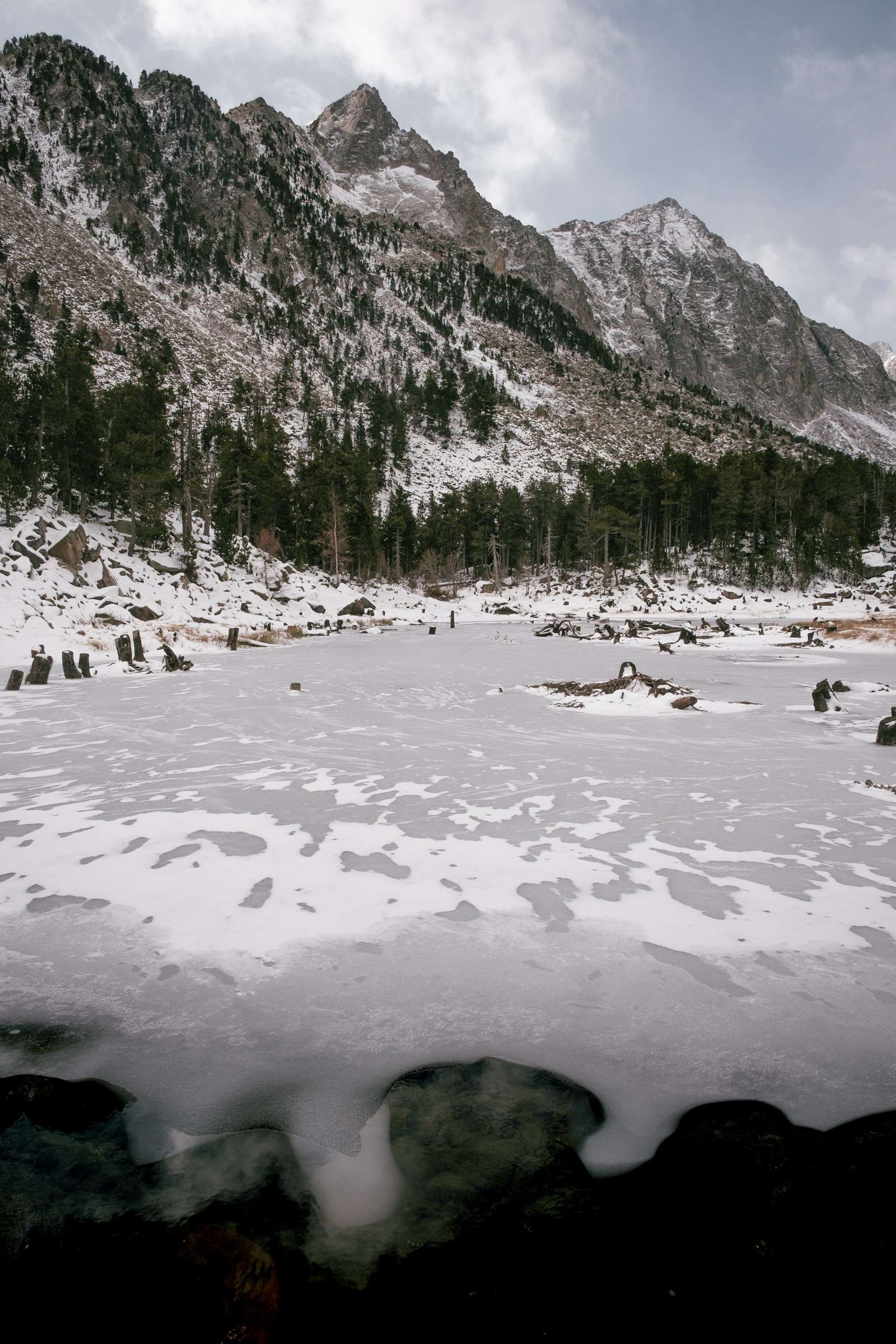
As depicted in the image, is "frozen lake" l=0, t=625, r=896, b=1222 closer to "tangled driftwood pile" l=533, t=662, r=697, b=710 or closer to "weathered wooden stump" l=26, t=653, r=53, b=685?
"tangled driftwood pile" l=533, t=662, r=697, b=710

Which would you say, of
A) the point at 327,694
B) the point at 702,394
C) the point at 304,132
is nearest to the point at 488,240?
the point at 304,132

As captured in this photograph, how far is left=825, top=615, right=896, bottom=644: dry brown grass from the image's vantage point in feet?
85.6

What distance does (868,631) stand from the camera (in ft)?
91.8

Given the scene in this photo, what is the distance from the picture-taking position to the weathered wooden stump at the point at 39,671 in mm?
13898

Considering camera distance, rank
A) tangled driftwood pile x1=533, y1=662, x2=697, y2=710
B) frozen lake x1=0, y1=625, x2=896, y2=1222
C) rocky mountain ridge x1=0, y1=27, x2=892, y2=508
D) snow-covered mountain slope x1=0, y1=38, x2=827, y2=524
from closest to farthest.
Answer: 1. frozen lake x1=0, y1=625, x2=896, y2=1222
2. tangled driftwood pile x1=533, y1=662, x2=697, y2=710
3. rocky mountain ridge x1=0, y1=27, x2=892, y2=508
4. snow-covered mountain slope x1=0, y1=38, x2=827, y2=524

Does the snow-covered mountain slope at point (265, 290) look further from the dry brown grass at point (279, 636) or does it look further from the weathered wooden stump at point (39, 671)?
the weathered wooden stump at point (39, 671)

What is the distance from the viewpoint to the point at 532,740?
320 inches

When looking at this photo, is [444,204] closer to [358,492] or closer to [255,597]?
[358,492]

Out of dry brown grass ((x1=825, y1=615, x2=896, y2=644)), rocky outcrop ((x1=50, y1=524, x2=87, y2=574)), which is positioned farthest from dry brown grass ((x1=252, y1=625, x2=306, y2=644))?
dry brown grass ((x1=825, y1=615, x2=896, y2=644))

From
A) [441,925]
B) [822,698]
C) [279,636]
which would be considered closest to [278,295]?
[279,636]

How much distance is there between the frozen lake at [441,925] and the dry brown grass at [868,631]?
73.7 feet

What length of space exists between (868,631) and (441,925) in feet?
103

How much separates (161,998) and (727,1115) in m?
2.25

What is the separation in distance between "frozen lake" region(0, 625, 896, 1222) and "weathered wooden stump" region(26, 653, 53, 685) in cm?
705
